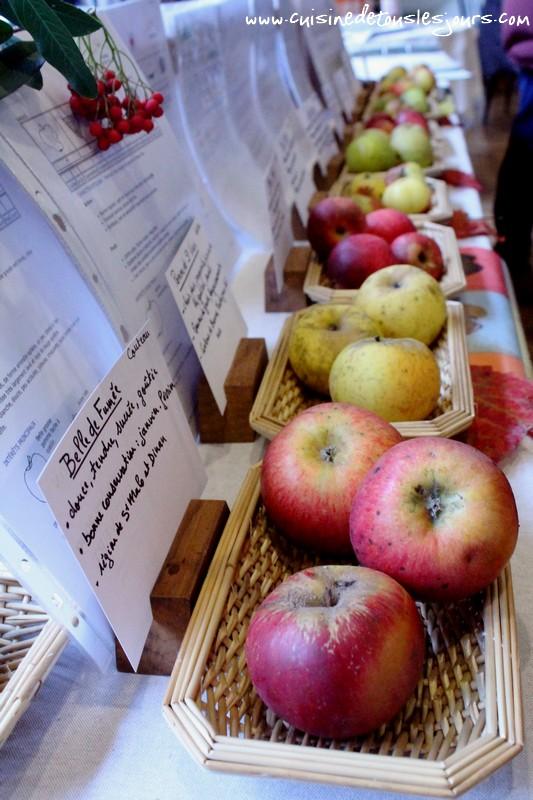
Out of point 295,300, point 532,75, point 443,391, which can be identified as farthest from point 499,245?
point 443,391

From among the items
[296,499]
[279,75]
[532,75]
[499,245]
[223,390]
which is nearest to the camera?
[296,499]

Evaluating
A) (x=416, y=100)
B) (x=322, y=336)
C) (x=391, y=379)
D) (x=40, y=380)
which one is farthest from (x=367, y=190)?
(x=40, y=380)

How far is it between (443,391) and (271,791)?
18.8 inches

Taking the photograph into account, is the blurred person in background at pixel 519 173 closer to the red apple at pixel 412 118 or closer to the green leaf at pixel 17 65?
the red apple at pixel 412 118

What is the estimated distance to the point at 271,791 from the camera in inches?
18.6

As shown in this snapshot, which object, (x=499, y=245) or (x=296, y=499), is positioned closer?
(x=296, y=499)

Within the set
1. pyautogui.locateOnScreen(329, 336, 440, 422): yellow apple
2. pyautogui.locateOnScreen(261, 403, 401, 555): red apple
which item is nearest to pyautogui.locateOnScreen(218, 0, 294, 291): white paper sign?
pyautogui.locateOnScreen(329, 336, 440, 422): yellow apple

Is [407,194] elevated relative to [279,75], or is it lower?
lower

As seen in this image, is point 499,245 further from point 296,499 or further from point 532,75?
point 296,499

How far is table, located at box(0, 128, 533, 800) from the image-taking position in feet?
1.56

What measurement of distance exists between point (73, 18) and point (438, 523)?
1.60ft

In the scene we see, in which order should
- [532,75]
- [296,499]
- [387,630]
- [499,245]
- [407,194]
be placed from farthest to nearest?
[499,245], [532,75], [407,194], [296,499], [387,630]

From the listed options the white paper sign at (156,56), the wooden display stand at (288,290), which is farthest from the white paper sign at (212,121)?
the wooden display stand at (288,290)

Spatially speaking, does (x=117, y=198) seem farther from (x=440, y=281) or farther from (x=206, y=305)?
(x=440, y=281)
